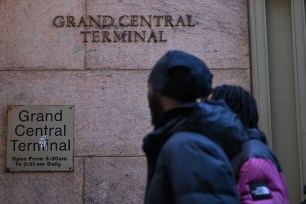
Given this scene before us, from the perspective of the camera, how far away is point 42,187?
6.09 meters

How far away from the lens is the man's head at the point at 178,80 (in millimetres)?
2475

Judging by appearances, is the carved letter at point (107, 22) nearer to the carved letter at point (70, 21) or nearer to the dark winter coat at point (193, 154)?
the carved letter at point (70, 21)

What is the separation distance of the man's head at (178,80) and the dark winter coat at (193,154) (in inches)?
2.3

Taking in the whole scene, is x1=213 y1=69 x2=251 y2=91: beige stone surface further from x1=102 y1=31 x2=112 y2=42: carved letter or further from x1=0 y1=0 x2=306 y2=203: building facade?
x1=102 y1=31 x2=112 y2=42: carved letter

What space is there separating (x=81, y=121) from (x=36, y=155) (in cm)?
58

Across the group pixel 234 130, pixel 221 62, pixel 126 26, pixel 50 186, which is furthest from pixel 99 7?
pixel 234 130

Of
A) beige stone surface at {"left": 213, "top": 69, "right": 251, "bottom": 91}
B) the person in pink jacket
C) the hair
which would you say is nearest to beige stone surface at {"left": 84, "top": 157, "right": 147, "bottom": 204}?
beige stone surface at {"left": 213, "top": 69, "right": 251, "bottom": 91}

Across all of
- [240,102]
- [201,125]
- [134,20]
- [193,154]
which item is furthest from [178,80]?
[134,20]

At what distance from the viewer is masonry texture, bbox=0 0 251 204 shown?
6.09 m

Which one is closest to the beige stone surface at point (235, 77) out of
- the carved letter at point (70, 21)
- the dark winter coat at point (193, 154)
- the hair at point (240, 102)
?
the carved letter at point (70, 21)

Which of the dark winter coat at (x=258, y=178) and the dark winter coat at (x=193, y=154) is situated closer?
the dark winter coat at (x=193, y=154)

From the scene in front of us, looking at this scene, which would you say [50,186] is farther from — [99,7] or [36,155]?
[99,7]

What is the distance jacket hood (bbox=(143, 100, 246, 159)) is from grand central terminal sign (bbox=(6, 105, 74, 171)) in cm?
372

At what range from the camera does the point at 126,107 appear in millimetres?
6234
